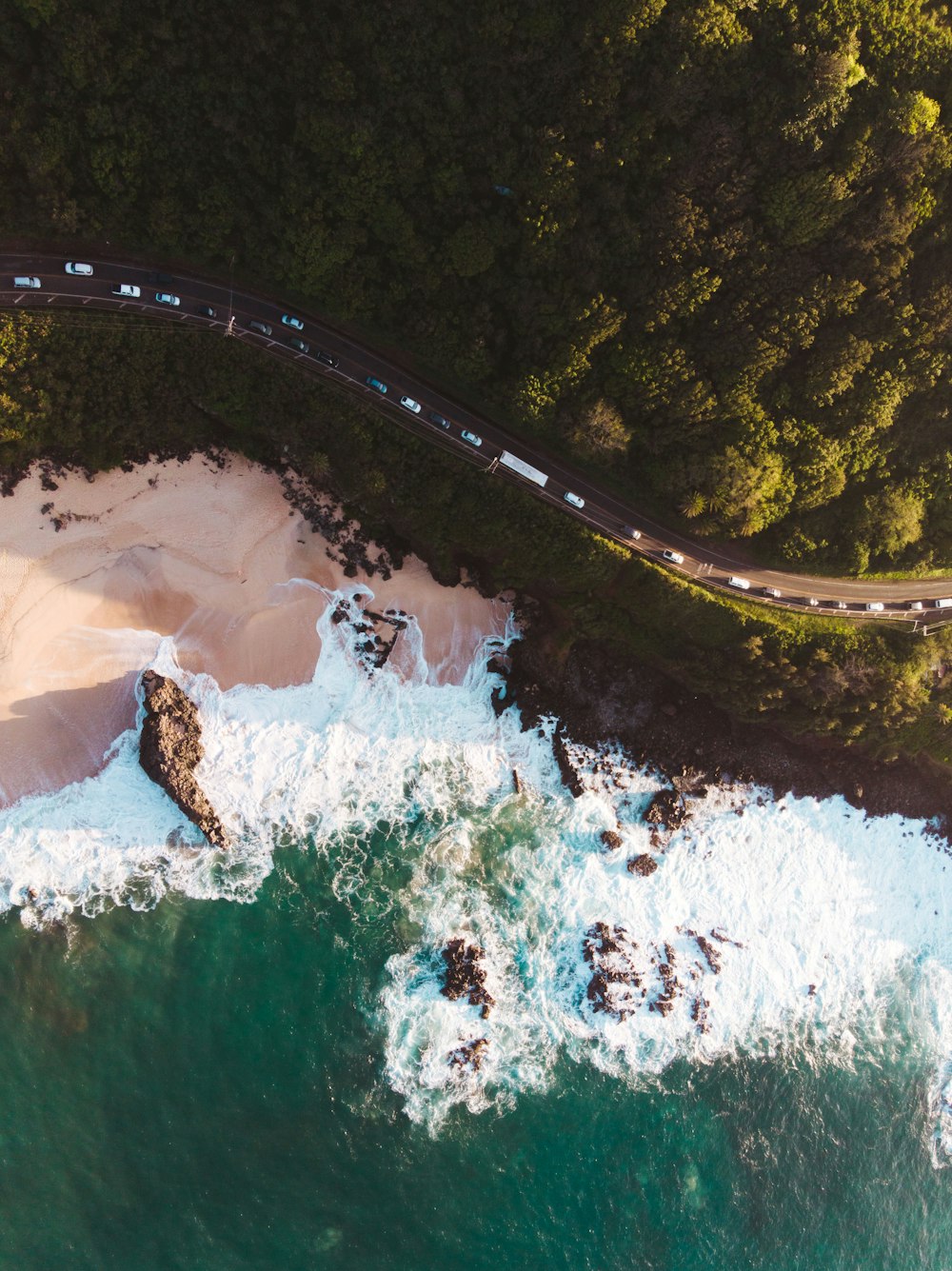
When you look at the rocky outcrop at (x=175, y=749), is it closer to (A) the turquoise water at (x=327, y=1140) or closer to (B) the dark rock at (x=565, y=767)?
(A) the turquoise water at (x=327, y=1140)

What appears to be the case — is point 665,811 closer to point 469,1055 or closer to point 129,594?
point 469,1055

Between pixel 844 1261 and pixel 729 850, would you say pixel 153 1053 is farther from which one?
pixel 844 1261

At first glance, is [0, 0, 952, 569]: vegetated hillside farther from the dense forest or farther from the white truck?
the white truck

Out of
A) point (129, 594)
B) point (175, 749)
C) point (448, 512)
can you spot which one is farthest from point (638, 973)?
point (129, 594)

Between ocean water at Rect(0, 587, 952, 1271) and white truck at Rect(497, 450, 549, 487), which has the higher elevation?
white truck at Rect(497, 450, 549, 487)

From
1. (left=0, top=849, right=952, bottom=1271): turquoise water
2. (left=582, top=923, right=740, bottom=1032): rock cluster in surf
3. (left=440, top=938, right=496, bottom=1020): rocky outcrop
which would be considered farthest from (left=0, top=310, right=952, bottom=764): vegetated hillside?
(left=0, top=849, right=952, bottom=1271): turquoise water
